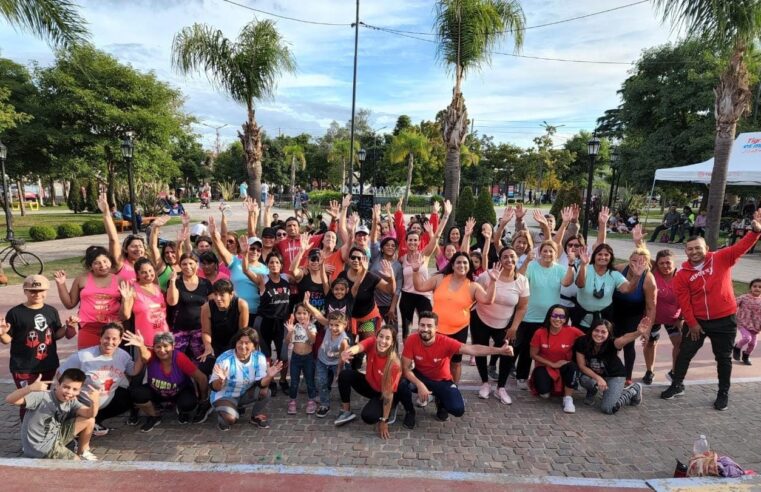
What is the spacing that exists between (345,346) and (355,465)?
114 cm

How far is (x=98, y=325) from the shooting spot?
4203 mm

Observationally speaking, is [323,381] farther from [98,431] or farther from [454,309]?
[98,431]

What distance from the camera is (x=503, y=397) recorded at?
474 centimetres

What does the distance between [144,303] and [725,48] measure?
11.2m

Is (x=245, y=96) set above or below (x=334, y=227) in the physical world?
above

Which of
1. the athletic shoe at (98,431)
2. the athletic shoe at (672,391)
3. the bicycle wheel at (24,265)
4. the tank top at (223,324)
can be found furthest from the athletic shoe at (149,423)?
the bicycle wheel at (24,265)

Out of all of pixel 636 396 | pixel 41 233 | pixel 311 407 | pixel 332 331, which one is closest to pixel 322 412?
pixel 311 407

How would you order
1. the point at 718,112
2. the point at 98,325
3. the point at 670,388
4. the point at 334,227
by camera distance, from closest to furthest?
the point at 98,325 < the point at 670,388 < the point at 334,227 < the point at 718,112

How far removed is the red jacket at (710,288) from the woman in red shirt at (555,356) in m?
1.20

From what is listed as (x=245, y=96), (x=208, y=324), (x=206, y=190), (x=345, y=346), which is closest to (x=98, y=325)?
(x=208, y=324)

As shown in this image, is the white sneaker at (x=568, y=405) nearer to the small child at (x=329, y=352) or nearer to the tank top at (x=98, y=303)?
the small child at (x=329, y=352)

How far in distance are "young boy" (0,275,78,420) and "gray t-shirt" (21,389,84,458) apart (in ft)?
1.88

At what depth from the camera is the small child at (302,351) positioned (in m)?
4.49

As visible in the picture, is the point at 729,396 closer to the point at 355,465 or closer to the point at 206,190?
the point at 355,465
